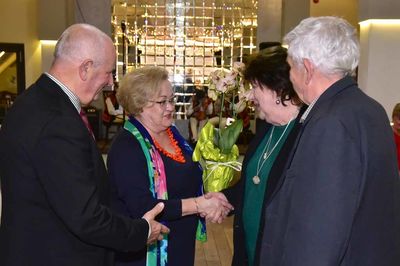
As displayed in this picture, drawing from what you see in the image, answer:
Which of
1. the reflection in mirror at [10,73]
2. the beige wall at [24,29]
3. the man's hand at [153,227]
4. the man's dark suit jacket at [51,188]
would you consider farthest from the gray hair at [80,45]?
the beige wall at [24,29]

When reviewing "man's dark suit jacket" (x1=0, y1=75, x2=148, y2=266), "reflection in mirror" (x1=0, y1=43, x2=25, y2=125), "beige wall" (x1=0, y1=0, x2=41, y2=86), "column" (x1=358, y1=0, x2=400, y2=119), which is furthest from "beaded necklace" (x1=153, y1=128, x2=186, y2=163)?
"beige wall" (x1=0, y1=0, x2=41, y2=86)

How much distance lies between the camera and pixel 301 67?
1.55m

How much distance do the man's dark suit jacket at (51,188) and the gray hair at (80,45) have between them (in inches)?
4.6

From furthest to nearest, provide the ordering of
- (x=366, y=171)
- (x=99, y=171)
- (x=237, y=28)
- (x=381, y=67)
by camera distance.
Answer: (x=237, y=28), (x=381, y=67), (x=99, y=171), (x=366, y=171)

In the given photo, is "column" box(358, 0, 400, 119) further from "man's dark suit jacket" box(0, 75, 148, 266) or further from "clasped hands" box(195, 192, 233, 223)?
"man's dark suit jacket" box(0, 75, 148, 266)

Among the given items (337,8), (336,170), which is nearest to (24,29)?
(337,8)

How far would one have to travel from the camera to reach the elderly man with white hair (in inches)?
54.5

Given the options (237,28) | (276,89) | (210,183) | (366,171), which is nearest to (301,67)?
(366,171)

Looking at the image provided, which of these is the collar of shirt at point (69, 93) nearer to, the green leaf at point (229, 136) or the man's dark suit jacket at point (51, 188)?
the man's dark suit jacket at point (51, 188)

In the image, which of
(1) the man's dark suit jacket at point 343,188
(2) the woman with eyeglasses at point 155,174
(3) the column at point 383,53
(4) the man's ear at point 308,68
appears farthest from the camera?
(3) the column at point 383,53

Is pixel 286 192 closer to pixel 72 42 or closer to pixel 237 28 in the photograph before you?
pixel 72 42

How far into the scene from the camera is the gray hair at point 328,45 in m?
1.47

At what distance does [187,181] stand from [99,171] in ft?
2.71

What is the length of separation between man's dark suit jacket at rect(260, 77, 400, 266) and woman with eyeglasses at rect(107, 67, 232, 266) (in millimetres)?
948
